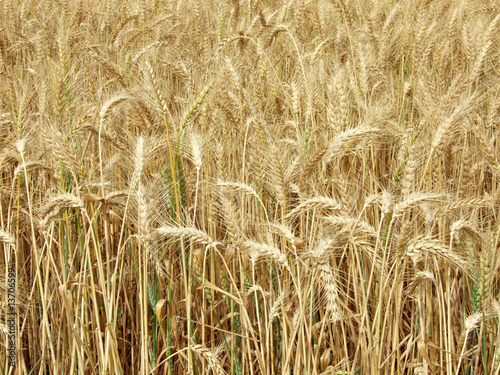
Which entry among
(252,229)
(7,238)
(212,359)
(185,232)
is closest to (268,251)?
(185,232)

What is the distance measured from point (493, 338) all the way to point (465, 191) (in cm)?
60

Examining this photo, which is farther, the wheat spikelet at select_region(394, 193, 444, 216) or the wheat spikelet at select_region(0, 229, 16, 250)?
the wheat spikelet at select_region(0, 229, 16, 250)

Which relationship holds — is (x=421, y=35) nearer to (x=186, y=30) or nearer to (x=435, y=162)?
(x=435, y=162)

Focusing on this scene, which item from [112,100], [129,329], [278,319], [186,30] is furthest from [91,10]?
[278,319]

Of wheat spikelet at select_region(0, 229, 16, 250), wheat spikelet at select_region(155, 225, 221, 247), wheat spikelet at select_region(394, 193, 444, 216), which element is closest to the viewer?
wheat spikelet at select_region(394, 193, 444, 216)

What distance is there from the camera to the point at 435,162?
1983mm

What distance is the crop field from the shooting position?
1.55 meters

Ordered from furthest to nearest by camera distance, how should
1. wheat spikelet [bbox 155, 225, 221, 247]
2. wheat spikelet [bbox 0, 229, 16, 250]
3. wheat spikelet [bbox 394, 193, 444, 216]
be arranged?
wheat spikelet [bbox 0, 229, 16, 250], wheat spikelet [bbox 155, 225, 221, 247], wheat spikelet [bbox 394, 193, 444, 216]

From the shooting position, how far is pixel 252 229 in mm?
2020

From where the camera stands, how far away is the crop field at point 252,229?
155cm

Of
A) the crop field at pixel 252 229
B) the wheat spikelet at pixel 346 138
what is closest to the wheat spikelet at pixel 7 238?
the crop field at pixel 252 229

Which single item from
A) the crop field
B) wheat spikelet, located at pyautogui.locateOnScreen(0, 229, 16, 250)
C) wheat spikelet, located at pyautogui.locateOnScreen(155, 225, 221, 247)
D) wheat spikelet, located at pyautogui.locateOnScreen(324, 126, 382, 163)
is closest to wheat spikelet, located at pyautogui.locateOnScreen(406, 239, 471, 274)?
the crop field

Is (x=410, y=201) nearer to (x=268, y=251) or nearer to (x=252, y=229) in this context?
(x=268, y=251)

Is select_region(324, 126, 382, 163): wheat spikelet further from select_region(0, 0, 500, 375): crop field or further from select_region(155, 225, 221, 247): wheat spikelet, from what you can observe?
select_region(155, 225, 221, 247): wheat spikelet
